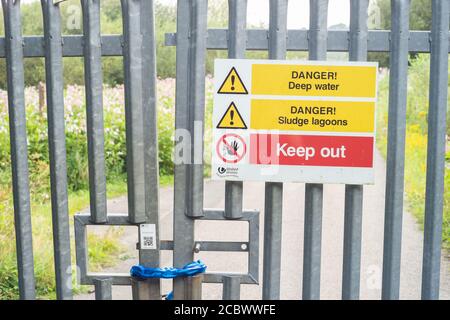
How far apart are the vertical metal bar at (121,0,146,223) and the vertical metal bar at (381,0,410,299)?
1.24m

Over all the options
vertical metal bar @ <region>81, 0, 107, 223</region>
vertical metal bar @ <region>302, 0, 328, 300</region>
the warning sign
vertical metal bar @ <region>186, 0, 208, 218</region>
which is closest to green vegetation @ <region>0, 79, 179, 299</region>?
vertical metal bar @ <region>81, 0, 107, 223</region>

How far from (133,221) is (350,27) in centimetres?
146

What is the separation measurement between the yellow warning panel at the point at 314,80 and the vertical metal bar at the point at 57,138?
1.00 meters

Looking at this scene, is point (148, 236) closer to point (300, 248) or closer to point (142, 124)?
point (142, 124)

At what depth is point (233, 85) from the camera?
2.97 meters

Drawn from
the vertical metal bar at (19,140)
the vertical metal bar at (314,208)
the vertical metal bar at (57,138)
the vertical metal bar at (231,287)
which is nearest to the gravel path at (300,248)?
the vertical metal bar at (314,208)

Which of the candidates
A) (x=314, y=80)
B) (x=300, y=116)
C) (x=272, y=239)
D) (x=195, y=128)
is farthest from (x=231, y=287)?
(x=314, y=80)

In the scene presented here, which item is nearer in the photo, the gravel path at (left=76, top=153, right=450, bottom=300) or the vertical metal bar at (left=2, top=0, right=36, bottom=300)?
the vertical metal bar at (left=2, top=0, right=36, bottom=300)

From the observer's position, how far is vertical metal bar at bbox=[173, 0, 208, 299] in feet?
9.77

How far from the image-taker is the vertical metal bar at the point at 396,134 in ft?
9.71

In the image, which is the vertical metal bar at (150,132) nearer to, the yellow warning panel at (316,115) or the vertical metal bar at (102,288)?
the vertical metal bar at (102,288)

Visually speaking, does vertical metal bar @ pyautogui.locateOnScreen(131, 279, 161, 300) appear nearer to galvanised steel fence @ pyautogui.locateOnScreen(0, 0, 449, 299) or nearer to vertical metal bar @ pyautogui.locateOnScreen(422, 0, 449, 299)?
galvanised steel fence @ pyautogui.locateOnScreen(0, 0, 449, 299)
